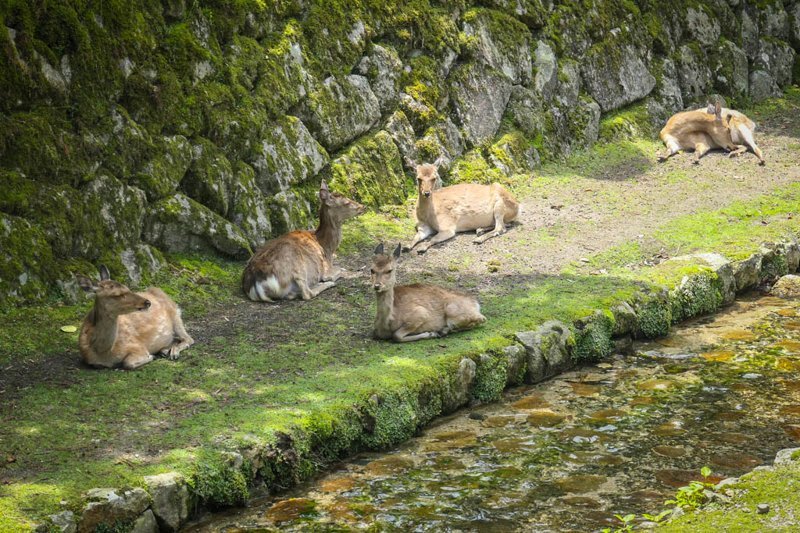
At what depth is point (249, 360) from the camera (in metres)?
8.57

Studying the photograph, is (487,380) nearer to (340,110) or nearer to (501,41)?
(340,110)

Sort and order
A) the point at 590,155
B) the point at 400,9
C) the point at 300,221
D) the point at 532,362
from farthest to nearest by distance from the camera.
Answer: the point at 590,155
the point at 400,9
the point at 300,221
the point at 532,362

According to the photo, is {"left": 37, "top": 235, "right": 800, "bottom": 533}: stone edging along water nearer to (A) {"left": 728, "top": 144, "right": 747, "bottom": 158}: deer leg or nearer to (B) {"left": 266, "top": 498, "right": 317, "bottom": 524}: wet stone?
(B) {"left": 266, "top": 498, "right": 317, "bottom": 524}: wet stone

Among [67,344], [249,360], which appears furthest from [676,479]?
[67,344]

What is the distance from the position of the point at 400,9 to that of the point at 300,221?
14.0 ft

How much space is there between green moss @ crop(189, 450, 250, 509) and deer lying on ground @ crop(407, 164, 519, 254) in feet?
21.9

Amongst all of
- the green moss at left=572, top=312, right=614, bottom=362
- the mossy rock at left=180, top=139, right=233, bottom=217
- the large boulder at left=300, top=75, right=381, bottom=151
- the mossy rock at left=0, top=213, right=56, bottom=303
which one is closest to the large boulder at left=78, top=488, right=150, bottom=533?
the mossy rock at left=0, top=213, right=56, bottom=303

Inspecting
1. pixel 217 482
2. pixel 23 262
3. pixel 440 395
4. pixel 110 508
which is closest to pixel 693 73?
pixel 440 395

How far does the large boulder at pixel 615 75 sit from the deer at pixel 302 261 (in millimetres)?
7337

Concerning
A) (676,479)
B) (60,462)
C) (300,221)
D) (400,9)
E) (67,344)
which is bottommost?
(676,479)

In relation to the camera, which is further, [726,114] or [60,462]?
[726,114]

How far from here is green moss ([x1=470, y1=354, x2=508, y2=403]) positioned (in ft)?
28.8

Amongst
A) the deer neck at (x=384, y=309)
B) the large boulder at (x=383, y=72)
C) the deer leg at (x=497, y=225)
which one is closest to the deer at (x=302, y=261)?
the deer neck at (x=384, y=309)

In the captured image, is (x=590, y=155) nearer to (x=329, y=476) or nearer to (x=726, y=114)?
(x=726, y=114)
